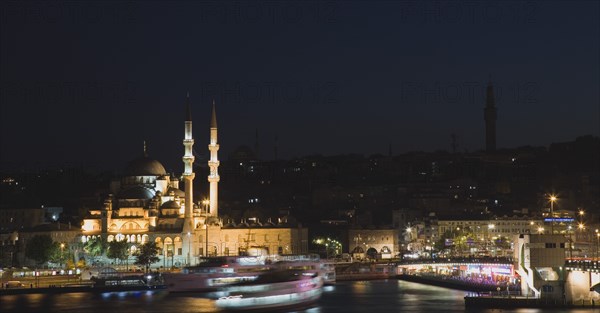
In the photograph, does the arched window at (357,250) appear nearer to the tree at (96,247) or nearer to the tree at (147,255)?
the tree at (147,255)

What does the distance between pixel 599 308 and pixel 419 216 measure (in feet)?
93.9

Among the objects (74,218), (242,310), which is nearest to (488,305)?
(242,310)

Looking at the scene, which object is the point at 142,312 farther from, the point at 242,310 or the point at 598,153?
the point at 598,153

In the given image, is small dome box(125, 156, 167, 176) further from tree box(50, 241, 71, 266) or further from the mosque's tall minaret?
tree box(50, 241, 71, 266)

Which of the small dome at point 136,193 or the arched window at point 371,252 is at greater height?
the small dome at point 136,193

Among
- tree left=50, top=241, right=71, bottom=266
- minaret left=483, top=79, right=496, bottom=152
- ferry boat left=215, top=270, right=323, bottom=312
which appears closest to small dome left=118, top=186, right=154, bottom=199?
tree left=50, top=241, right=71, bottom=266

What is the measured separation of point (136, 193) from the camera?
4394 cm

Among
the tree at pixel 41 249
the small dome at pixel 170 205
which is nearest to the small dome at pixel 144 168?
the small dome at pixel 170 205

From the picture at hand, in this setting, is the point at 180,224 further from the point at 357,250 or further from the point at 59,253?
the point at 357,250

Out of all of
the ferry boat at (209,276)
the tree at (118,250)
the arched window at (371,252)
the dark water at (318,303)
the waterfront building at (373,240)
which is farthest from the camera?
the waterfront building at (373,240)

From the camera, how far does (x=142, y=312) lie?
87.2 ft

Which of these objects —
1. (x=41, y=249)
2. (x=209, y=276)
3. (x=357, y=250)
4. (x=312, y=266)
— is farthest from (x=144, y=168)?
(x=312, y=266)

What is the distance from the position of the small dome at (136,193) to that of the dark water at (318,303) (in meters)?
10.8

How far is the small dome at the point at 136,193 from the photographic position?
43812mm
